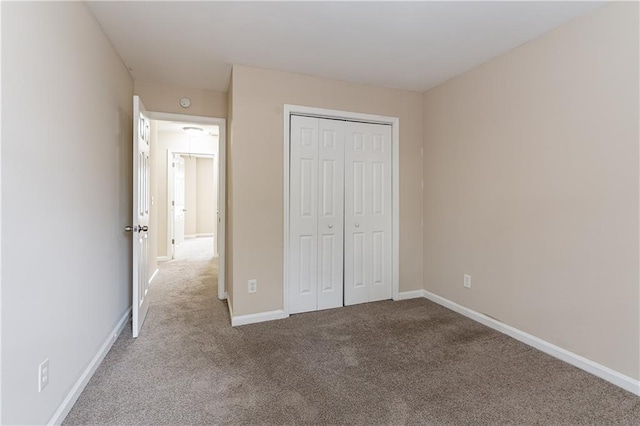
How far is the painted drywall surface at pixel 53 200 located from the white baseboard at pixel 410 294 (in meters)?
2.83

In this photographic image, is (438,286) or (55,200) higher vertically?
(55,200)

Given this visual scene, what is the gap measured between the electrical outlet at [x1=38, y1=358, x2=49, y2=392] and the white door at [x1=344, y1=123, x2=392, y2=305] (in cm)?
245

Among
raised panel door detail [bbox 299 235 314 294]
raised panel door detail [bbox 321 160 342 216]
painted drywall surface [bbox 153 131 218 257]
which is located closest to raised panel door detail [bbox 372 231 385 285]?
raised panel door detail [bbox 321 160 342 216]

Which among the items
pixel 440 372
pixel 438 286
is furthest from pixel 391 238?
pixel 440 372

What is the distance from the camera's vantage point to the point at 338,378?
198 centimetres

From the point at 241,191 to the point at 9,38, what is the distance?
1.75 meters

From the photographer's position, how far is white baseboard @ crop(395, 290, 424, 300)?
3544mm

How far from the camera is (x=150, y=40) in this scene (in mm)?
2402

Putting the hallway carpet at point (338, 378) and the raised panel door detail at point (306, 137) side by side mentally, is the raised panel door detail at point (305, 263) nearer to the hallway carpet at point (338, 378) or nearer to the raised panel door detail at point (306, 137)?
the hallway carpet at point (338, 378)

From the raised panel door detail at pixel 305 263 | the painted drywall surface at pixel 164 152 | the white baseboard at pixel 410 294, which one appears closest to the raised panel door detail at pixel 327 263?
the raised panel door detail at pixel 305 263

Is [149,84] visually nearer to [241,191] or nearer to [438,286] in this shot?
[241,191]

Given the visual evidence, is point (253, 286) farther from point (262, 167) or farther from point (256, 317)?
point (262, 167)

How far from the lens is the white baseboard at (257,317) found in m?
2.82

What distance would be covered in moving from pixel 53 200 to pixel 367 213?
265 cm
